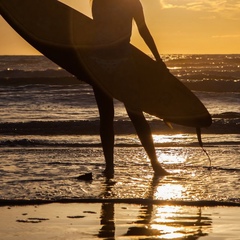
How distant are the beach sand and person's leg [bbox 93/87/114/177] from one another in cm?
171

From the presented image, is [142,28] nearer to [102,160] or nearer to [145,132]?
[145,132]

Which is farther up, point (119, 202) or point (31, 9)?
point (31, 9)

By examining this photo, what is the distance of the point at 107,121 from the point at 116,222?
8.23ft

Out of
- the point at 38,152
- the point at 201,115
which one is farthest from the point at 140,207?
the point at 38,152

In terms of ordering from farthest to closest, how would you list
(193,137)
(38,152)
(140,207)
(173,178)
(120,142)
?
1. (193,137)
2. (120,142)
3. (38,152)
4. (173,178)
5. (140,207)

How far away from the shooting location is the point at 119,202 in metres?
6.44

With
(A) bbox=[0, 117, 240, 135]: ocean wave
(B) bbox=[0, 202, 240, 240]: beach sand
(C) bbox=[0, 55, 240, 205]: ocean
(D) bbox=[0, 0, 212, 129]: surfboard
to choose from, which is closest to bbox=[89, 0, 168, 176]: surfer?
(D) bbox=[0, 0, 212, 129]: surfboard

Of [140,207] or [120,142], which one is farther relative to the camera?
[120,142]

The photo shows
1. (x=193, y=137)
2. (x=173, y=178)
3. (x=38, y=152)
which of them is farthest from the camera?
(x=193, y=137)

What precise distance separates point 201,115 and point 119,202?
2.69 m

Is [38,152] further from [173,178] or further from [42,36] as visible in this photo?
[173,178]

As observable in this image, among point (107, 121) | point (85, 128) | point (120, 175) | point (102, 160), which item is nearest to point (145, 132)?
point (107, 121)

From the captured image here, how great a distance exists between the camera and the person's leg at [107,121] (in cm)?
795

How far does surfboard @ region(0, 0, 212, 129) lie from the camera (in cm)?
823
